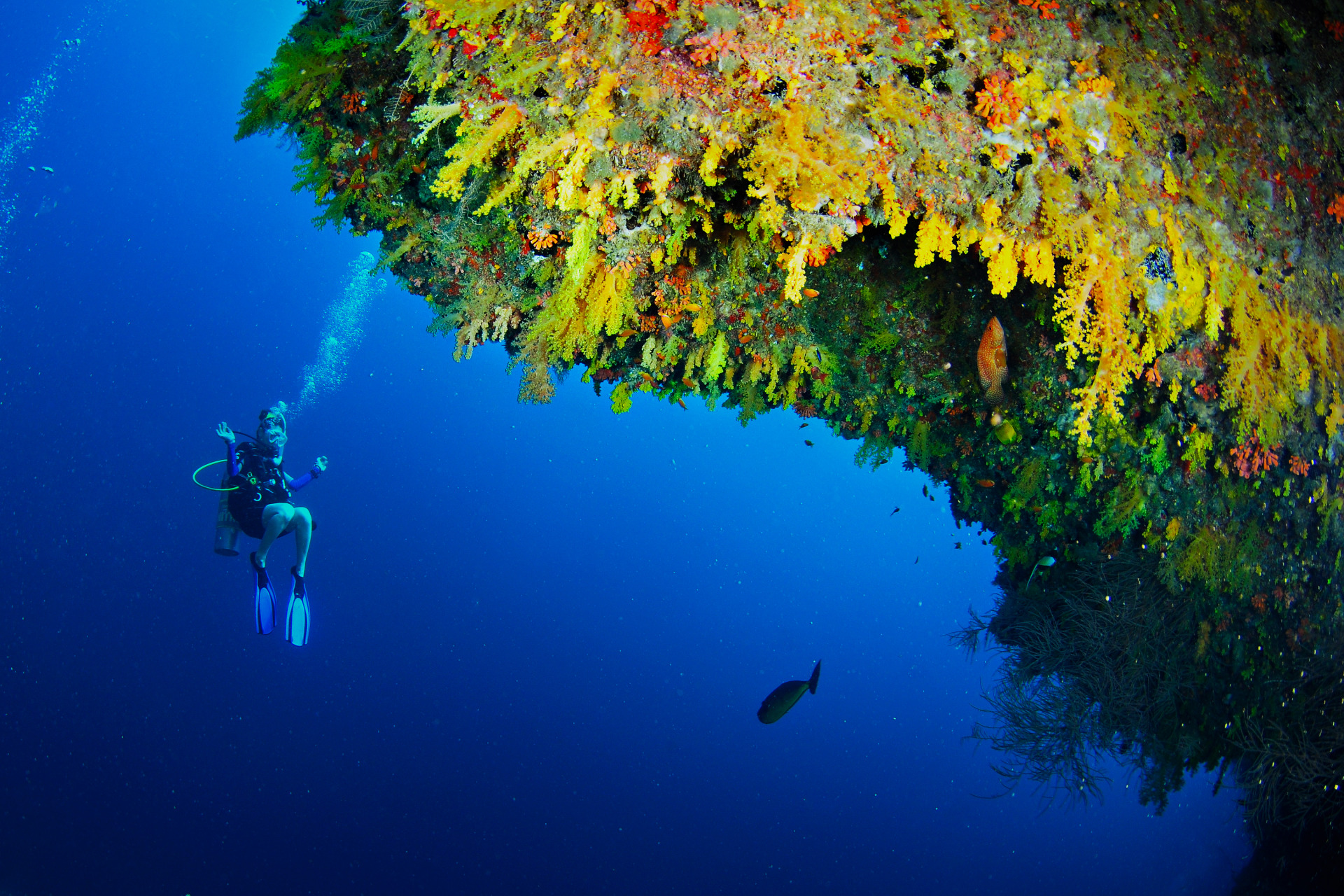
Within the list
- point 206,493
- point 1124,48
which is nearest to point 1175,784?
point 1124,48

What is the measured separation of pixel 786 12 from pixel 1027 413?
10.8 ft

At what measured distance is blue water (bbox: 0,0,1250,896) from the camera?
32.4 m

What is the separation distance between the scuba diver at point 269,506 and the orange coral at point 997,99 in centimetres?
1083

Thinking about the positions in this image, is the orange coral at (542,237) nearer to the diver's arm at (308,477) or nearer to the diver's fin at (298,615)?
the diver's arm at (308,477)

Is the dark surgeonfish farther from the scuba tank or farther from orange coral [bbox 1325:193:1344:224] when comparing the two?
the scuba tank

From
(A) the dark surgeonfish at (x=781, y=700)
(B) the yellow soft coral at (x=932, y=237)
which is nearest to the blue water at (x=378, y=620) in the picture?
(A) the dark surgeonfish at (x=781, y=700)

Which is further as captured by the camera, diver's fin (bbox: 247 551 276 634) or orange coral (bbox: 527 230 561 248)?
diver's fin (bbox: 247 551 276 634)

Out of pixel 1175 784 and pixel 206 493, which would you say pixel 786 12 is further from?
pixel 206 493

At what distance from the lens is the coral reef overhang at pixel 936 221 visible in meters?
1.67

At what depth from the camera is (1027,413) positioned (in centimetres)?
393

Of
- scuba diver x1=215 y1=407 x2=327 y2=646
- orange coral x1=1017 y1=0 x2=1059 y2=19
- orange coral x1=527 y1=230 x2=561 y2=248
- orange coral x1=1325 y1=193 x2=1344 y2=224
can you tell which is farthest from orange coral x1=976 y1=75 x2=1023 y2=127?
scuba diver x1=215 y1=407 x2=327 y2=646

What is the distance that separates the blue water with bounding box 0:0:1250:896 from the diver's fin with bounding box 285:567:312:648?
1936 cm

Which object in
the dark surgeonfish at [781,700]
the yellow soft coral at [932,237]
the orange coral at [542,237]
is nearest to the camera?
the yellow soft coral at [932,237]

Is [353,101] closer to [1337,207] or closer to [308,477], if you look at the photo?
[1337,207]
